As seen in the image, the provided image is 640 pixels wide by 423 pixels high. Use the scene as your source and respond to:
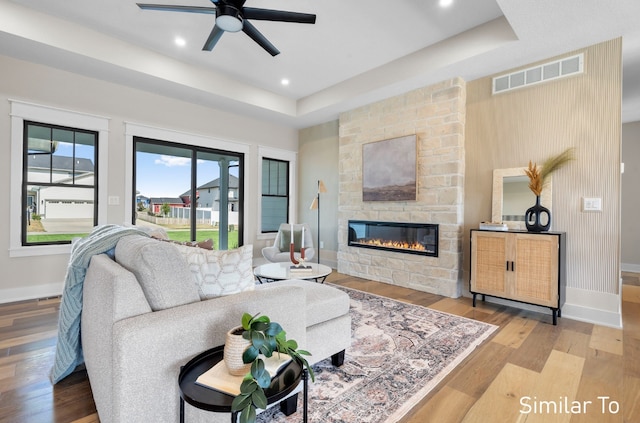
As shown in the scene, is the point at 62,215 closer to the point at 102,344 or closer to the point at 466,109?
the point at 102,344

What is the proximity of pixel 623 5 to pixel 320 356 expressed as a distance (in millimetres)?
3629

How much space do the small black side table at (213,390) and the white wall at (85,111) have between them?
12.2 feet

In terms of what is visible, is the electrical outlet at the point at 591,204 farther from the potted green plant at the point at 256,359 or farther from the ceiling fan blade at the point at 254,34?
the ceiling fan blade at the point at 254,34

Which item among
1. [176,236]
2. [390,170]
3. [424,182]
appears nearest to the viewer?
[424,182]

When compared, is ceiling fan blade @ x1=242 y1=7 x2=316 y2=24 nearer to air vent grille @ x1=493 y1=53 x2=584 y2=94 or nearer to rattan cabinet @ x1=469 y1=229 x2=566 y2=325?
air vent grille @ x1=493 y1=53 x2=584 y2=94

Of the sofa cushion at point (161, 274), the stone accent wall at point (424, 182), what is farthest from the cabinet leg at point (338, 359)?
the stone accent wall at point (424, 182)

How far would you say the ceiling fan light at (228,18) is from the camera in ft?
7.89

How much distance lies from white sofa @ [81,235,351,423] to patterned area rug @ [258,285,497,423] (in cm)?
39

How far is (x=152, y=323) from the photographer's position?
45.9 inches

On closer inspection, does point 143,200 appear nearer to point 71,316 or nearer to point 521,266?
point 71,316

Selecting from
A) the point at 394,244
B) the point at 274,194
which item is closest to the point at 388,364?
the point at 394,244

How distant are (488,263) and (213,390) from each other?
319 centimetres

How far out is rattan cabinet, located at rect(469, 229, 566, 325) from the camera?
2.91m

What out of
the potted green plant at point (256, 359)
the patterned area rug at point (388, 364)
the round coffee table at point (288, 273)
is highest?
the potted green plant at point (256, 359)
